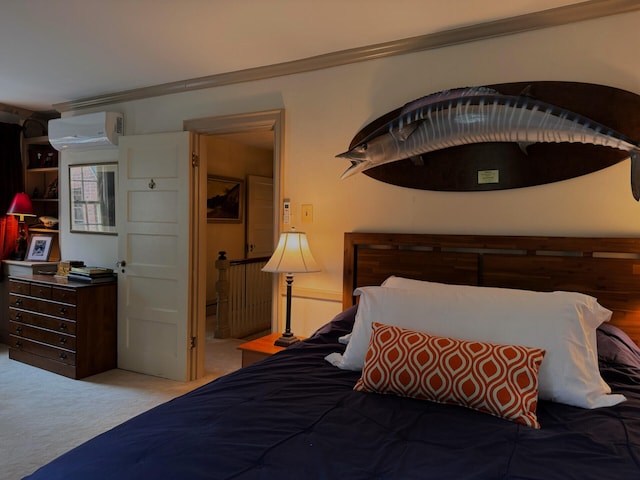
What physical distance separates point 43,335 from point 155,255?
1207mm

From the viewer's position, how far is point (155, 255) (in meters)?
3.60

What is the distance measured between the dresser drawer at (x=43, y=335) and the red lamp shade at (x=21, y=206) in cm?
106

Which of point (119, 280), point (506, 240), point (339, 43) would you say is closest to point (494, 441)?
point (506, 240)

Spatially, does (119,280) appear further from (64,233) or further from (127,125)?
(127,125)

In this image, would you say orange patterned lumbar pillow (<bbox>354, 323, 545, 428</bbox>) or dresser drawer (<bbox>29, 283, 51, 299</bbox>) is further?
dresser drawer (<bbox>29, 283, 51, 299</bbox>)

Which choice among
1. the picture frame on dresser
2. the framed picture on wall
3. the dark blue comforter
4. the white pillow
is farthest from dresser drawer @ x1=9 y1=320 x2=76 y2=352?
the white pillow

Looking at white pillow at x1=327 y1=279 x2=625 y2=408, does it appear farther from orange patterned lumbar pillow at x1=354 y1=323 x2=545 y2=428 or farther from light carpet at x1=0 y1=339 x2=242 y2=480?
light carpet at x1=0 y1=339 x2=242 y2=480

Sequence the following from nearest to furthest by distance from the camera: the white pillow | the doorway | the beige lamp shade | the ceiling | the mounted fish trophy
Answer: the white pillow → the mounted fish trophy → the ceiling → the beige lamp shade → the doorway

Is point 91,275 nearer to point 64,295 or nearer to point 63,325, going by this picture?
point 64,295

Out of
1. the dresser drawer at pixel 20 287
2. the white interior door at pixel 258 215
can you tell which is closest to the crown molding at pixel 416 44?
the dresser drawer at pixel 20 287

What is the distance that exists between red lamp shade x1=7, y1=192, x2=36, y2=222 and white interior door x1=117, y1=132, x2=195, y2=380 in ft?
4.31

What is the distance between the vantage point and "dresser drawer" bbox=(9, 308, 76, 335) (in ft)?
11.7

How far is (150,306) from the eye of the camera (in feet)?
11.9

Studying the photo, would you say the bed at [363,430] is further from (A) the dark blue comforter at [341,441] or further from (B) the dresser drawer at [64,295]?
(B) the dresser drawer at [64,295]
